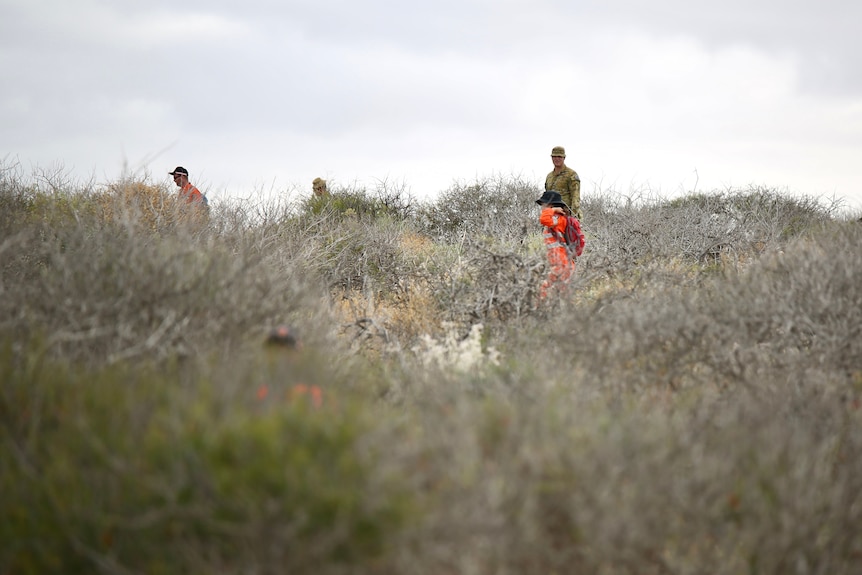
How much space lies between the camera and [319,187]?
15500 mm

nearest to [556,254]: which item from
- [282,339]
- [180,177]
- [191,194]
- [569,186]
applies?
[569,186]

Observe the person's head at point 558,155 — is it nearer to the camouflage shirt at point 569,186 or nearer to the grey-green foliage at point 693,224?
the camouflage shirt at point 569,186

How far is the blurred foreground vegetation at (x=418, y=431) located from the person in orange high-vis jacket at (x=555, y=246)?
685 mm

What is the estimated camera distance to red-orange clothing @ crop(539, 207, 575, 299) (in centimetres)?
737

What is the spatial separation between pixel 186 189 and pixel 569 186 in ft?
18.5

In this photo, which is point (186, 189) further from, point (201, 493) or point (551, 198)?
point (201, 493)

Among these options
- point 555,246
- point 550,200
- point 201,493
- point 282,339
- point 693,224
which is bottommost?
point 201,493

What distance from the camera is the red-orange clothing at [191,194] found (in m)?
10.5

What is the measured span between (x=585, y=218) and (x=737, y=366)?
12.1 m

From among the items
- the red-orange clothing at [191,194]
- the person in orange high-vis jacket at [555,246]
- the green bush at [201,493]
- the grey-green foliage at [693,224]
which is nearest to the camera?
the green bush at [201,493]

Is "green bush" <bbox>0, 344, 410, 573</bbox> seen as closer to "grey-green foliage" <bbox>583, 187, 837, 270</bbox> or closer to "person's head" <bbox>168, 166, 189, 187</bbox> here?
"grey-green foliage" <bbox>583, 187, 837, 270</bbox>

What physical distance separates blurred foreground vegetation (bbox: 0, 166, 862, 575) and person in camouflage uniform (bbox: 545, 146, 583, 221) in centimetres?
374

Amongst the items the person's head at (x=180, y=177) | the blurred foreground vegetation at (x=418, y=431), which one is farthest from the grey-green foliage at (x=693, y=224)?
the person's head at (x=180, y=177)

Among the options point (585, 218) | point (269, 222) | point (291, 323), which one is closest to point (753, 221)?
point (585, 218)
